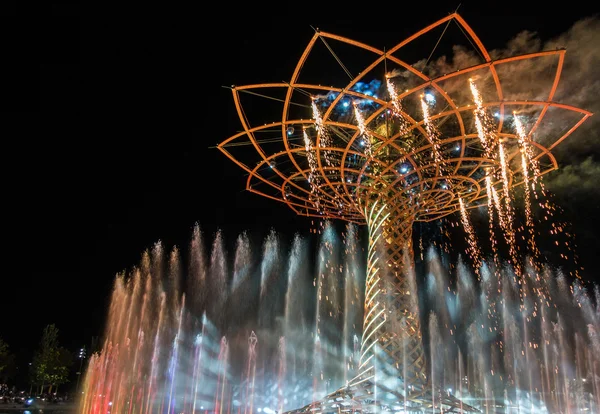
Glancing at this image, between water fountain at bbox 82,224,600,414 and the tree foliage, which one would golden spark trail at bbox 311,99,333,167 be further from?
the tree foliage

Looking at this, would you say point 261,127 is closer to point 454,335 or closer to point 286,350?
point 286,350

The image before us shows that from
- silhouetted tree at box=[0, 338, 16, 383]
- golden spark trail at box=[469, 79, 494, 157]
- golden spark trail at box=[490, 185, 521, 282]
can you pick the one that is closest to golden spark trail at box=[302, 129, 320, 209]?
golden spark trail at box=[469, 79, 494, 157]

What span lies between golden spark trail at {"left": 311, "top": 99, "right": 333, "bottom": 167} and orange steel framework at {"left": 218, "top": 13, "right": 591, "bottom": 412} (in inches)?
2.0

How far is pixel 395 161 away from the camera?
17.6m

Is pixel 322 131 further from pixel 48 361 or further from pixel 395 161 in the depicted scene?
pixel 48 361

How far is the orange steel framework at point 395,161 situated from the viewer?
49.6 ft

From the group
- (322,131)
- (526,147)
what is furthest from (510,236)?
(322,131)

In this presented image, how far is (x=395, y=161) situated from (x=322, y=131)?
3.15m

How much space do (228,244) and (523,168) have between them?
75.1 ft

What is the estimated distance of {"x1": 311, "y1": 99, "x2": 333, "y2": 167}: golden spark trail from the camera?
50.3 ft

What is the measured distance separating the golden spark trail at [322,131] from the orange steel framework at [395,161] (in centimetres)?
5

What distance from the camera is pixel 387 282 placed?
18.1m

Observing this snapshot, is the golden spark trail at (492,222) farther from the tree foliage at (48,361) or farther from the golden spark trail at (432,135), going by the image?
the tree foliage at (48,361)

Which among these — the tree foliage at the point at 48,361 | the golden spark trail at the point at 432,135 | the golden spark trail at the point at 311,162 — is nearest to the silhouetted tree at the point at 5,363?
the tree foliage at the point at 48,361
